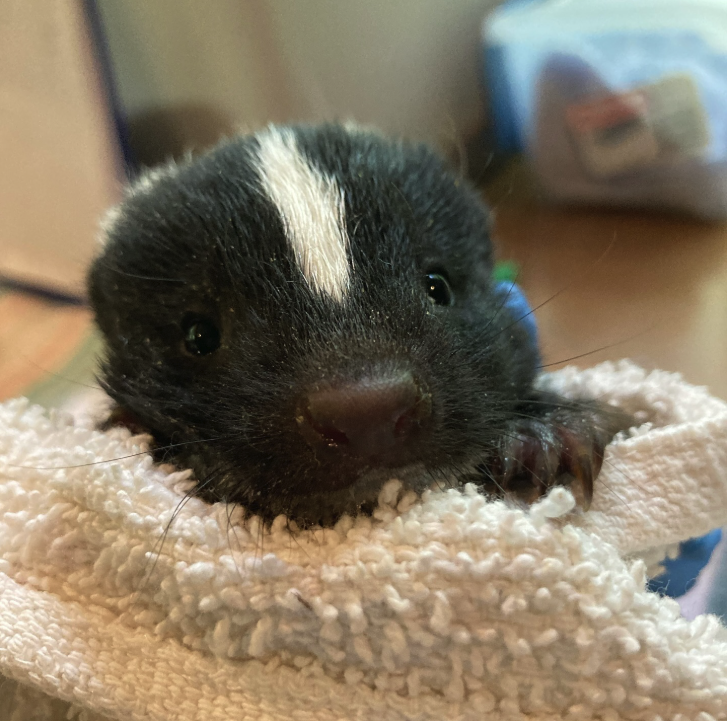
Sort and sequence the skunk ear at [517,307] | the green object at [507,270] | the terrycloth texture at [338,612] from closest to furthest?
1. the terrycloth texture at [338,612]
2. the skunk ear at [517,307]
3. the green object at [507,270]

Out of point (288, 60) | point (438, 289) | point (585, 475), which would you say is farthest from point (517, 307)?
point (288, 60)

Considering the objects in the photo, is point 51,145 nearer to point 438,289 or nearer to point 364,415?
point 438,289

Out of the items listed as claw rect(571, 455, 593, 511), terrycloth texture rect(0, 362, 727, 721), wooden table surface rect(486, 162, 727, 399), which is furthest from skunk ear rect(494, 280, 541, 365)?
terrycloth texture rect(0, 362, 727, 721)

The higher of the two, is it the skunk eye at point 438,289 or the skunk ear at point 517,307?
the skunk eye at point 438,289

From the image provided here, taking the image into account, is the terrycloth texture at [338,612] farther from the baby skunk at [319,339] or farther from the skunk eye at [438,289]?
the skunk eye at [438,289]

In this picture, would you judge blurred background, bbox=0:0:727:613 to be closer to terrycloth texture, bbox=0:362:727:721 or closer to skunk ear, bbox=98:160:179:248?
skunk ear, bbox=98:160:179:248

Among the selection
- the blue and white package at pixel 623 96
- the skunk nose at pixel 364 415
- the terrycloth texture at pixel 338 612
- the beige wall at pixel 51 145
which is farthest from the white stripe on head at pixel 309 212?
the blue and white package at pixel 623 96

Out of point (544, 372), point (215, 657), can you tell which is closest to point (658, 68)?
point (544, 372)
